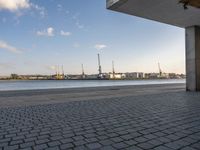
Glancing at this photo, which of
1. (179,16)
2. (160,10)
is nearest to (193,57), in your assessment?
(179,16)

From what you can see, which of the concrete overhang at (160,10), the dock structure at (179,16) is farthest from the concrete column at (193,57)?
the concrete overhang at (160,10)

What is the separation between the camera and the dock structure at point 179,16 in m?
10.5

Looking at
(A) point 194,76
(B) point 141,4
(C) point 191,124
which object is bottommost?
(C) point 191,124

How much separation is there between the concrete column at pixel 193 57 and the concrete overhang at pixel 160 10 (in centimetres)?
136

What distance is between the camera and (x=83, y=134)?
4.45m

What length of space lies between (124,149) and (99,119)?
2473mm

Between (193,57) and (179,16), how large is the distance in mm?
3676

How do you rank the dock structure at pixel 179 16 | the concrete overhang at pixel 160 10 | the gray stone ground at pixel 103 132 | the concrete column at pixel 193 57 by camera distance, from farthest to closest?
1. the concrete column at pixel 193 57
2. the dock structure at pixel 179 16
3. the concrete overhang at pixel 160 10
4. the gray stone ground at pixel 103 132

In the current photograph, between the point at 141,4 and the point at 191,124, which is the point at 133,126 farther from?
the point at 141,4

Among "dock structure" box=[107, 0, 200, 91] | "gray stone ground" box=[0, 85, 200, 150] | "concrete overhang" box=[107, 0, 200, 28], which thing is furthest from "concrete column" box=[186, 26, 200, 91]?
"gray stone ground" box=[0, 85, 200, 150]

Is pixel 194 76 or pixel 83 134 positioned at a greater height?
pixel 194 76

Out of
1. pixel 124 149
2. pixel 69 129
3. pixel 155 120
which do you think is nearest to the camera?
pixel 124 149

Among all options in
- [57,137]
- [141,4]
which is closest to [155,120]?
[57,137]

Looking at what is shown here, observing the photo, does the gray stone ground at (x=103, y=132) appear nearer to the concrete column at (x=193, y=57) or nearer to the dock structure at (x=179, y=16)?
the dock structure at (x=179, y=16)
